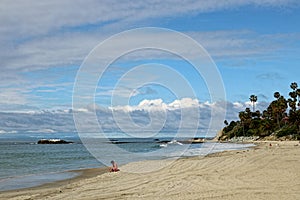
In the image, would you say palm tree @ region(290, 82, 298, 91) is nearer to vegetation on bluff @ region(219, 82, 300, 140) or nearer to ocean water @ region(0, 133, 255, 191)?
vegetation on bluff @ region(219, 82, 300, 140)

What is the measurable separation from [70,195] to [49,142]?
141m

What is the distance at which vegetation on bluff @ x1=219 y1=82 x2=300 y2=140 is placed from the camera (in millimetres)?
89688

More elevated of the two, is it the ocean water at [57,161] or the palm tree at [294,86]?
the palm tree at [294,86]

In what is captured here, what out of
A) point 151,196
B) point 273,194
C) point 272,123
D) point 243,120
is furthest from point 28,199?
point 243,120

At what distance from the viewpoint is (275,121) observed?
10906cm

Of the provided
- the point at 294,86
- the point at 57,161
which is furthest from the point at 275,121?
the point at 57,161

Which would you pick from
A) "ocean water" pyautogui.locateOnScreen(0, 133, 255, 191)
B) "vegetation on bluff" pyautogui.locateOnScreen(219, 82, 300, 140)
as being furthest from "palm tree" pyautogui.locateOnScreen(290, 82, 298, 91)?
"ocean water" pyautogui.locateOnScreen(0, 133, 255, 191)

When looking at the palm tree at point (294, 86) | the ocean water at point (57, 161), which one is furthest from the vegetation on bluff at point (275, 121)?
the ocean water at point (57, 161)

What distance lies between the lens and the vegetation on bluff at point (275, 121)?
8969 centimetres

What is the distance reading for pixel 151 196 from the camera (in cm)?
1260

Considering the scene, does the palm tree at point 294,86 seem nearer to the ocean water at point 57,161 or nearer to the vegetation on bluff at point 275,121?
the vegetation on bluff at point 275,121

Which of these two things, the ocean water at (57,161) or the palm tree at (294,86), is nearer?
the ocean water at (57,161)

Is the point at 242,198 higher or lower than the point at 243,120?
lower

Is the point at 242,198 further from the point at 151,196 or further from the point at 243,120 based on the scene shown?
the point at 243,120
